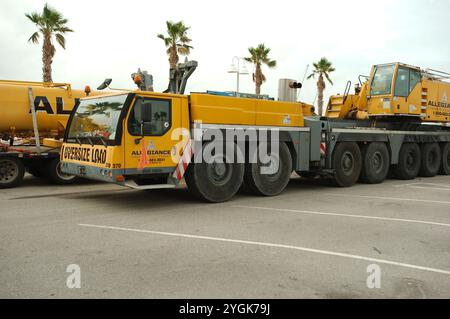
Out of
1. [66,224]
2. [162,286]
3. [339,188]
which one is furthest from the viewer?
[339,188]

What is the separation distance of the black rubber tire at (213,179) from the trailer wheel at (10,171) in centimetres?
502

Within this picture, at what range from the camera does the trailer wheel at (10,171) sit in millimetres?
10914

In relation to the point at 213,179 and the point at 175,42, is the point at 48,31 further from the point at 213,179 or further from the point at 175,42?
the point at 213,179

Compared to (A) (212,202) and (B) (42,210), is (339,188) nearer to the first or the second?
(A) (212,202)

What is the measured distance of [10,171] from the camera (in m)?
11.1

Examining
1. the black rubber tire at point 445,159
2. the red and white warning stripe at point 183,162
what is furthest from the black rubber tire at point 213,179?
the black rubber tire at point 445,159

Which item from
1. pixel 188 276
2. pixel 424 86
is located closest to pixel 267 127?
pixel 188 276

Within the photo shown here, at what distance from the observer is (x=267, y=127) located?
9.82 meters

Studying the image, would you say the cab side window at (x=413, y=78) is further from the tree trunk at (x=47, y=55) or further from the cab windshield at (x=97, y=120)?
the tree trunk at (x=47, y=55)

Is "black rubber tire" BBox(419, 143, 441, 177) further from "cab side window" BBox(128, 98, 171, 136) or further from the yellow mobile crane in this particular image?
"cab side window" BBox(128, 98, 171, 136)

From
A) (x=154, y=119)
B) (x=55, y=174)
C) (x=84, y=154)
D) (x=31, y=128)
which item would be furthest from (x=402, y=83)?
(x=31, y=128)

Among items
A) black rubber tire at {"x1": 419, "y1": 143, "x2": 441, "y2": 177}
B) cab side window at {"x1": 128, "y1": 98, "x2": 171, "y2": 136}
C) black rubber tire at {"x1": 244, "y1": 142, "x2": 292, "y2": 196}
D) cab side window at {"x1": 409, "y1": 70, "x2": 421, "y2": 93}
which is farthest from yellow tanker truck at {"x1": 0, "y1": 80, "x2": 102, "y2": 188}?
black rubber tire at {"x1": 419, "y1": 143, "x2": 441, "y2": 177}

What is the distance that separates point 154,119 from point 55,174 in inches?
192
